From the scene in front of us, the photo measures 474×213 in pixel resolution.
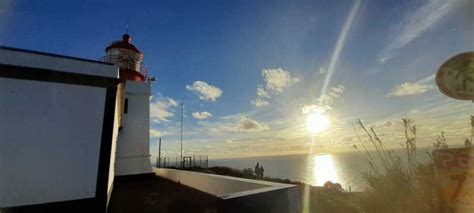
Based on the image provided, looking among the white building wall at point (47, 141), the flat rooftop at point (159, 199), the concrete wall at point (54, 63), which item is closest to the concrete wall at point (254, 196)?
the flat rooftop at point (159, 199)

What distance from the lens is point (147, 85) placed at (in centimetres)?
1162

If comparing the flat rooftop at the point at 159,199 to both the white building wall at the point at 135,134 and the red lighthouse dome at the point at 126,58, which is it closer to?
the white building wall at the point at 135,134

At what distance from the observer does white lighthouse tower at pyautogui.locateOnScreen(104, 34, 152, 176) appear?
34.2ft

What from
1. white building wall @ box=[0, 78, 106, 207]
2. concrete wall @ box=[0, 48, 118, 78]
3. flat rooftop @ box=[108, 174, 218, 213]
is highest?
concrete wall @ box=[0, 48, 118, 78]

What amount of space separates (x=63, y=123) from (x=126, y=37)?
24.0 feet

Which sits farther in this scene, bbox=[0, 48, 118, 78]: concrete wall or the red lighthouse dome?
the red lighthouse dome

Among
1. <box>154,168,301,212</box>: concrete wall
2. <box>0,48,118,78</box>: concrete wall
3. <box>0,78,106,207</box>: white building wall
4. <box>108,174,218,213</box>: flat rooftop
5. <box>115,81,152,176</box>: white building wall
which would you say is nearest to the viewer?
<box>154,168,301,212</box>: concrete wall

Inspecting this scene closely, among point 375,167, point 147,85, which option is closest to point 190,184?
point 147,85

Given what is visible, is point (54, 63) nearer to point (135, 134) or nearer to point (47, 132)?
point (47, 132)

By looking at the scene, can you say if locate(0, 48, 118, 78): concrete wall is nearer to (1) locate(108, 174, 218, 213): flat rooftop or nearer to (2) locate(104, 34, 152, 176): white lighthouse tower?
(1) locate(108, 174, 218, 213): flat rooftop

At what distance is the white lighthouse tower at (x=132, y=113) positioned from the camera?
10438mm

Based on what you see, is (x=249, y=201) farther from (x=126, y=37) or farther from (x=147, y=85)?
(x=126, y=37)

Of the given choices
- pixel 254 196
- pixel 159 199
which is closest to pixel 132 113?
pixel 159 199

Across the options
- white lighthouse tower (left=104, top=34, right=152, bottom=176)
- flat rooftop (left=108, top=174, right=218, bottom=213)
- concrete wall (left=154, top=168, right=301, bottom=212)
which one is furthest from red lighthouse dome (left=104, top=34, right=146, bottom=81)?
concrete wall (left=154, top=168, right=301, bottom=212)
